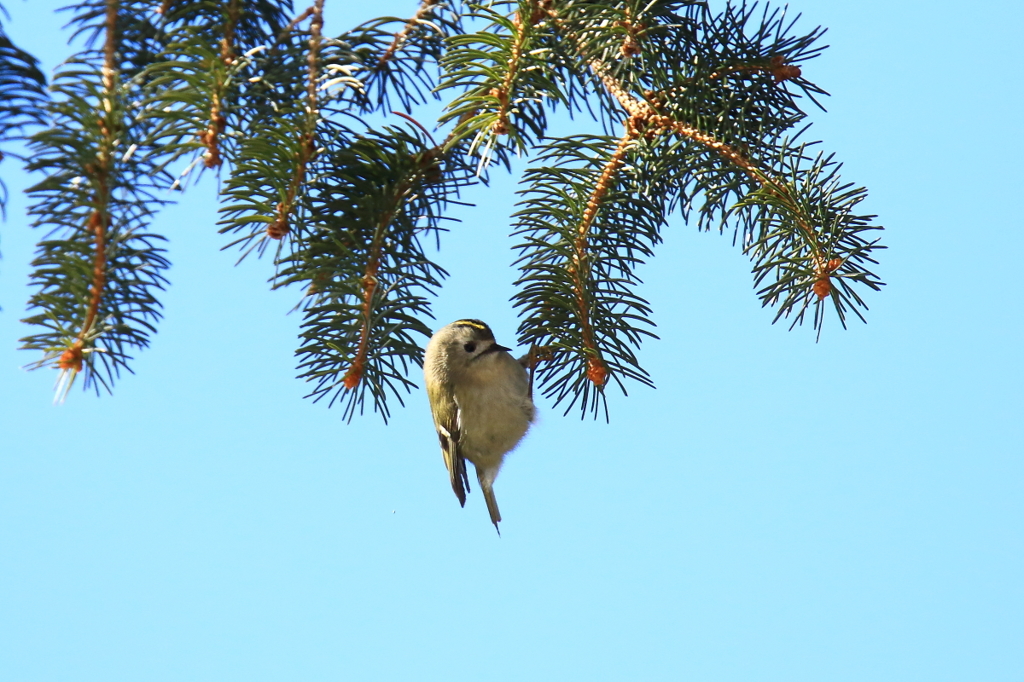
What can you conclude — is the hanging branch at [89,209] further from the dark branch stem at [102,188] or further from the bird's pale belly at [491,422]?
the bird's pale belly at [491,422]

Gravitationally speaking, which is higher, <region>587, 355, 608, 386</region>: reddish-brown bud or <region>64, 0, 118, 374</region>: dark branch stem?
<region>64, 0, 118, 374</region>: dark branch stem

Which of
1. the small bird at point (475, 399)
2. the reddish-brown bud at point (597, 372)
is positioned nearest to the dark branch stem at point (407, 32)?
the reddish-brown bud at point (597, 372)

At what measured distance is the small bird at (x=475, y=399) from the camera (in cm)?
232

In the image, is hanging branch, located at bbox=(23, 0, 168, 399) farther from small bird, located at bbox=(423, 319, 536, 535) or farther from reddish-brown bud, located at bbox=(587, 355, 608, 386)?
small bird, located at bbox=(423, 319, 536, 535)

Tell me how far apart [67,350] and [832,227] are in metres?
0.98

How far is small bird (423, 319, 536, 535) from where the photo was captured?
232 centimetres

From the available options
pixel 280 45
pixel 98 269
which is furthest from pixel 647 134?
pixel 98 269

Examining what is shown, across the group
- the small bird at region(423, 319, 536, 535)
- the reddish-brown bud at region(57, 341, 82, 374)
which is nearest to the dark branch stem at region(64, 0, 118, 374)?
the reddish-brown bud at region(57, 341, 82, 374)

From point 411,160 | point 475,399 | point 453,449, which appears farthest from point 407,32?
point 453,449

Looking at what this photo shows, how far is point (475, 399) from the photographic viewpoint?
2375mm

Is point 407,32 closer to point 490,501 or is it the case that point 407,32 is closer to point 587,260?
point 587,260

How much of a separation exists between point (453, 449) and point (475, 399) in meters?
0.19

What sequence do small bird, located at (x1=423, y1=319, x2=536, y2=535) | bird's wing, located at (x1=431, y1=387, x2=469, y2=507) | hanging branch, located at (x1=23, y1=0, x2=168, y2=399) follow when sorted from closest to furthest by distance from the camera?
hanging branch, located at (x1=23, y1=0, x2=168, y2=399) < small bird, located at (x1=423, y1=319, x2=536, y2=535) < bird's wing, located at (x1=431, y1=387, x2=469, y2=507)

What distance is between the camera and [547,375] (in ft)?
4.89
